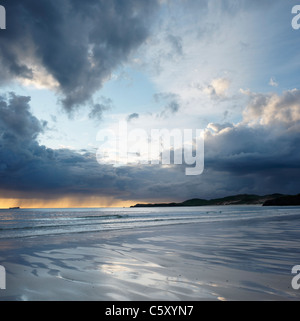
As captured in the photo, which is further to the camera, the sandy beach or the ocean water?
the ocean water

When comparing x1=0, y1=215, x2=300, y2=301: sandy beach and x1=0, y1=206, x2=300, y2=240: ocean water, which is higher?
x1=0, y1=215, x2=300, y2=301: sandy beach

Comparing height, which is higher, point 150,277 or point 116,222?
point 150,277

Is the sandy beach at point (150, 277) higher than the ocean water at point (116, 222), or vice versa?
the sandy beach at point (150, 277)

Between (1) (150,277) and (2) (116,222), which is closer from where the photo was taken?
(1) (150,277)

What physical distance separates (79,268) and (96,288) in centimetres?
293

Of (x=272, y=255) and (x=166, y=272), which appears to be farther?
(x=272, y=255)

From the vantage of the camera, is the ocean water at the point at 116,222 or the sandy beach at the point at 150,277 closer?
the sandy beach at the point at 150,277
